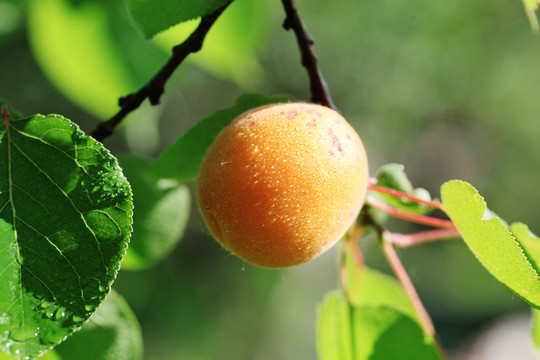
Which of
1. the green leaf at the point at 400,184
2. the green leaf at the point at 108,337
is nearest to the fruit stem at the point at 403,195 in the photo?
the green leaf at the point at 400,184

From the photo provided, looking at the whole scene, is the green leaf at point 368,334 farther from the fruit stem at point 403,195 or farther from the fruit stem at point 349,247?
the fruit stem at point 403,195

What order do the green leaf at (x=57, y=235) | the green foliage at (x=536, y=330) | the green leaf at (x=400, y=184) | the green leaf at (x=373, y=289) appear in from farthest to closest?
the green leaf at (x=373, y=289) → the green foliage at (x=536, y=330) → the green leaf at (x=400, y=184) → the green leaf at (x=57, y=235)

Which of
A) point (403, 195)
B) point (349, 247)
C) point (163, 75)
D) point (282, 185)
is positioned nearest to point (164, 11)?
point (163, 75)

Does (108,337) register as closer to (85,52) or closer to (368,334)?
(368,334)

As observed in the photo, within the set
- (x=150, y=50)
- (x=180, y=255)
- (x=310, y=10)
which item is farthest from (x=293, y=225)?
(x=310, y=10)

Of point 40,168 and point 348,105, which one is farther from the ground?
point 40,168

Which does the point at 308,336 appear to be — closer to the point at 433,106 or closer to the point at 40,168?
the point at 433,106
